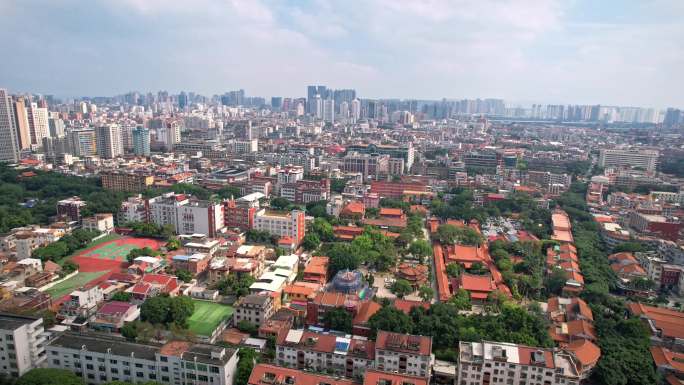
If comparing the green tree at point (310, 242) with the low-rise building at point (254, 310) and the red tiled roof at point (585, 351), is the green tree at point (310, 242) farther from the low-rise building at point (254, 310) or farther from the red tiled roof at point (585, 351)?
the red tiled roof at point (585, 351)

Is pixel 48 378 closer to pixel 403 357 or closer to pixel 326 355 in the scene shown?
pixel 326 355

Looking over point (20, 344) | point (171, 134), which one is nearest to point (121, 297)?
point (20, 344)

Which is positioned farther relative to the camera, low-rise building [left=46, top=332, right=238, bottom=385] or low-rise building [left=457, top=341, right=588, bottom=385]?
low-rise building [left=457, top=341, right=588, bottom=385]

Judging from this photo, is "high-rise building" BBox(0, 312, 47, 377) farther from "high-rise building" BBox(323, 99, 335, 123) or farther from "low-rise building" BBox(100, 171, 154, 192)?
"high-rise building" BBox(323, 99, 335, 123)

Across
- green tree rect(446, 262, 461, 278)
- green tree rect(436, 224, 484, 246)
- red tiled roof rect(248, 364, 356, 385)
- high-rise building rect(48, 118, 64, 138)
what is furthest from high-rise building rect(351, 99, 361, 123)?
red tiled roof rect(248, 364, 356, 385)

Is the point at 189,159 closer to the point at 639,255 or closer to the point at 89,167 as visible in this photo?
the point at 89,167

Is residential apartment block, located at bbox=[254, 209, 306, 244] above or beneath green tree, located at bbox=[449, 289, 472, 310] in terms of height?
above

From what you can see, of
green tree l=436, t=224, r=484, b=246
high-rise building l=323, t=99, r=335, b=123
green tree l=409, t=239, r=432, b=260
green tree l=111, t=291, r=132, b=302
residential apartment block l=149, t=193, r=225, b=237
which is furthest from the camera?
high-rise building l=323, t=99, r=335, b=123
